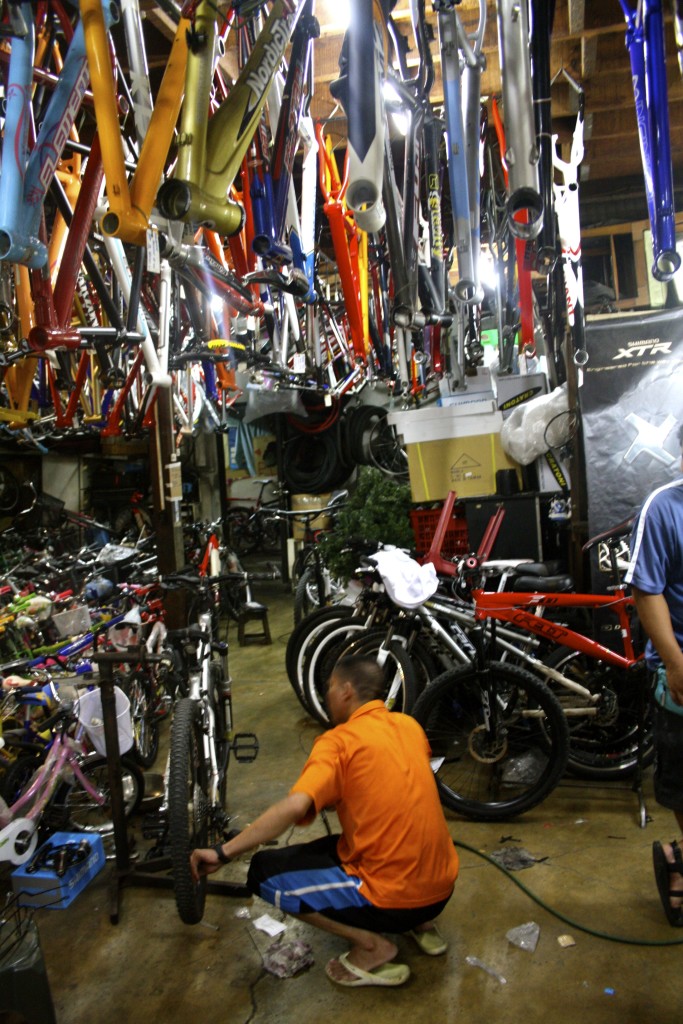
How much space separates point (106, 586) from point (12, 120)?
2.79m

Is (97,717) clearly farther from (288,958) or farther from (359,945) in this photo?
(359,945)

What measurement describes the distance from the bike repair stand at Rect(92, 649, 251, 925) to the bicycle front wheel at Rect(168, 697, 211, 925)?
240mm

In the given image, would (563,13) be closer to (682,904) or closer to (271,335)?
(271,335)

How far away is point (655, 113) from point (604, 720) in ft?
8.97

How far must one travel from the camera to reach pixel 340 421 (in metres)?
11.0

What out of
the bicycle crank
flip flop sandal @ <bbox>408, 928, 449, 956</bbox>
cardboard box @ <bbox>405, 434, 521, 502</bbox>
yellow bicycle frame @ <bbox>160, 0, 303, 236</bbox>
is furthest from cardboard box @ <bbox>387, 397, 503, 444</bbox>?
flip flop sandal @ <bbox>408, 928, 449, 956</bbox>

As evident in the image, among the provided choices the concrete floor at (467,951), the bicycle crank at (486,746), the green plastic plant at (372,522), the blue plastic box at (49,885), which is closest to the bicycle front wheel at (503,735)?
the bicycle crank at (486,746)

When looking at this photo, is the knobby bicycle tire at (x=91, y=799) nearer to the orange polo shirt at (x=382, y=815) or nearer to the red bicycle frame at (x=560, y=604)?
→ the orange polo shirt at (x=382, y=815)

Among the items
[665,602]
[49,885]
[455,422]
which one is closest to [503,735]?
[665,602]

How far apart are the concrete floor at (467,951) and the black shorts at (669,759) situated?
579 millimetres

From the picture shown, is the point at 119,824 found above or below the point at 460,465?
below

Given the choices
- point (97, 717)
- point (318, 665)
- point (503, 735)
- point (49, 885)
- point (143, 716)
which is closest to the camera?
point (49, 885)

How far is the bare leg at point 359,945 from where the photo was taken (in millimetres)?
2195

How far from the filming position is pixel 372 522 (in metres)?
4.82
